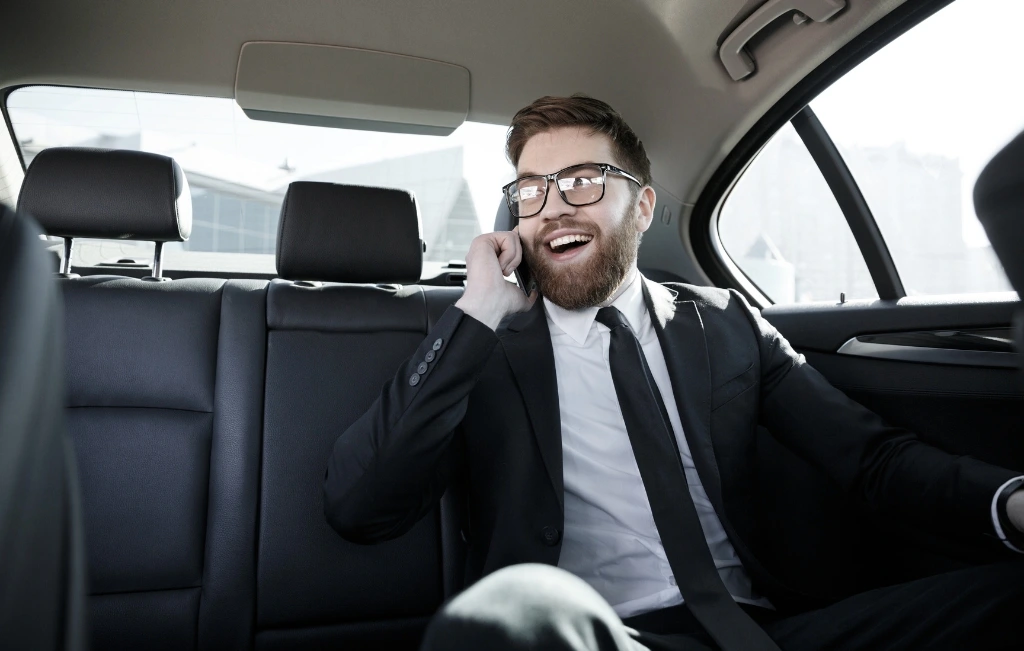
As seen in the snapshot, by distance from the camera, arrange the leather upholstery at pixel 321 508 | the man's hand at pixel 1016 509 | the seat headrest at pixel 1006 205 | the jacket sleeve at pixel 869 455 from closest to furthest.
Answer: the seat headrest at pixel 1006 205 → the man's hand at pixel 1016 509 → the jacket sleeve at pixel 869 455 → the leather upholstery at pixel 321 508

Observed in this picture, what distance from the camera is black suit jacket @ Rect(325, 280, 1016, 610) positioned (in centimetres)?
132

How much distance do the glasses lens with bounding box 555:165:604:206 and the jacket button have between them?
0.67m

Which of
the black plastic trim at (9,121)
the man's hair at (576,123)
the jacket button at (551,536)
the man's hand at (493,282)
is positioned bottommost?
the jacket button at (551,536)

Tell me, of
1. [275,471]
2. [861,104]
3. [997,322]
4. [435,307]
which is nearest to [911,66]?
[861,104]

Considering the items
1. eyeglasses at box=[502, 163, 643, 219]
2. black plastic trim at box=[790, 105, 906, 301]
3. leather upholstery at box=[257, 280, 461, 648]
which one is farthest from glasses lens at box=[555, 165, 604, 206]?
black plastic trim at box=[790, 105, 906, 301]

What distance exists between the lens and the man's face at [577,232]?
1.56 meters

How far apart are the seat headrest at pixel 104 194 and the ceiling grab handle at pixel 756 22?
1.47 metres

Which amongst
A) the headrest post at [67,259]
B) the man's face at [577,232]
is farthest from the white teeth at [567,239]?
the headrest post at [67,259]

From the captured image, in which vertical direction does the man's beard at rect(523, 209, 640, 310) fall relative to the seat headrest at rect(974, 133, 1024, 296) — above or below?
above

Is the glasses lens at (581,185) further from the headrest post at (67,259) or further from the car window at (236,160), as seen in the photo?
the headrest post at (67,259)

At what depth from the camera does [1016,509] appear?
1.14m

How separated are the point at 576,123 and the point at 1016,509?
109 cm

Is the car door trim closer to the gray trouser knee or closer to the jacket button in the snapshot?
the jacket button

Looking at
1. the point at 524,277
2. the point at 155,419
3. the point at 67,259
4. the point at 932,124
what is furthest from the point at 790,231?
the point at 67,259
